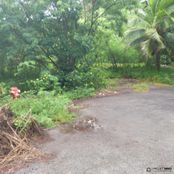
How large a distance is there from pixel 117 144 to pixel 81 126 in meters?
1.31

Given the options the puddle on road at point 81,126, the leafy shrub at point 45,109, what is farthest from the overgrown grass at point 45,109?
the puddle on road at point 81,126

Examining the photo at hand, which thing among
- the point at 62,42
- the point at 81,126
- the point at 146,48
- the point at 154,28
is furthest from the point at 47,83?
the point at 154,28

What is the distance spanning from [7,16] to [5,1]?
514 millimetres

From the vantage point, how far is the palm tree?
1342 centimetres

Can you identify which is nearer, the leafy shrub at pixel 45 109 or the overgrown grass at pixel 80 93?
the leafy shrub at pixel 45 109

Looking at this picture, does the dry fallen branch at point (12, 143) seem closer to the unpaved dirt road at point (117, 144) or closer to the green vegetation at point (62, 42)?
the unpaved dirt road at point (117, 144)

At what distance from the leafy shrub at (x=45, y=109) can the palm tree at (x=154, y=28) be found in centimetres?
635

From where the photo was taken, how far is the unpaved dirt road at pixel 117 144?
191 inches

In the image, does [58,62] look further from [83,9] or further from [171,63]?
[171,63]

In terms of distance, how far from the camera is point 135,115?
7844 mm

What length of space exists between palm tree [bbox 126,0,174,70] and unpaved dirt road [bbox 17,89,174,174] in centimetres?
533

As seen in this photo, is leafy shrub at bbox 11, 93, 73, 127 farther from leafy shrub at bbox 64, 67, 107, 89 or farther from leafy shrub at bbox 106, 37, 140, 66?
leafy shrub at bbox 106, 37, 140, 66

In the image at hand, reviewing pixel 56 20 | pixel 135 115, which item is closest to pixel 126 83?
pixel 56 20

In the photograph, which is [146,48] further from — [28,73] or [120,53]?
[28,73]
